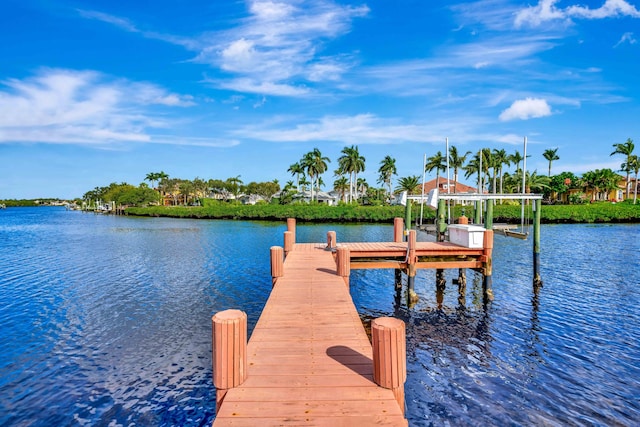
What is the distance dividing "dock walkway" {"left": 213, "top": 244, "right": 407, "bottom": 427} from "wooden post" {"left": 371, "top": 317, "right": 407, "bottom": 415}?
0.18 m

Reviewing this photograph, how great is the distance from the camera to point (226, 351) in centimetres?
616

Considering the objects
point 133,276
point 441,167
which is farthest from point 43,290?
point 441,167

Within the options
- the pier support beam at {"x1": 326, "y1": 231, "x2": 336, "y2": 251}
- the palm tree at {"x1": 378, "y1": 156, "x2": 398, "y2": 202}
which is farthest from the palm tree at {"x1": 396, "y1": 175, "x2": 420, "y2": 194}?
the pier support beam at {"x1": 326, "y1": 231, "x2": 336, "y2": 251}

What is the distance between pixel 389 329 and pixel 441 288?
1616cm

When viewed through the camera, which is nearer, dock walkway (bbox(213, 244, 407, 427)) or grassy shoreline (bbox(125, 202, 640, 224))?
dock walkway (bbox(213, 244, 407, 427))

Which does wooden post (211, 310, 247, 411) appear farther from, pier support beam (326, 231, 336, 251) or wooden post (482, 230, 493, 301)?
pier support beam (326, 231, 336, 251)

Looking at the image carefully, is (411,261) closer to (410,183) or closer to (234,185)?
(410,183)

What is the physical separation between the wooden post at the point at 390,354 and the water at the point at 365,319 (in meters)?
3.81

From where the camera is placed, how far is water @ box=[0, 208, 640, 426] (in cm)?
962

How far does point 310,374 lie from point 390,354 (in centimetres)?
157

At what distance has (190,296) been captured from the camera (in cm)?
2041

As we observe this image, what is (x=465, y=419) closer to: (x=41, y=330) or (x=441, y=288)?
(x=441, y=288)

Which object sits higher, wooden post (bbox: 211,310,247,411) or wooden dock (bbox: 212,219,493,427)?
wooden post (bbox: 211,310,247,411)

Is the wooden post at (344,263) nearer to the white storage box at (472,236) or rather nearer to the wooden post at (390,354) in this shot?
the white storage box at (472,236)
